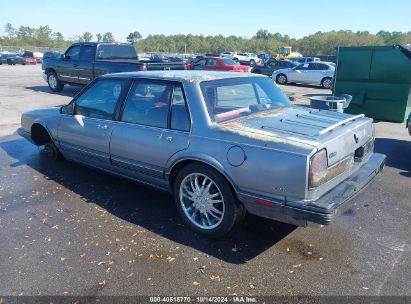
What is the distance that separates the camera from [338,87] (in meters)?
10.4

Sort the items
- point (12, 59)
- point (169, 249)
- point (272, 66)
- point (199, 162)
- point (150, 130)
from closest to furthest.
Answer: point (169, 249) → point (199, 162) → point (150, 130) → point (272, 66) → point (12, 59)

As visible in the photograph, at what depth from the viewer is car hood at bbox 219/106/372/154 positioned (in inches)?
121

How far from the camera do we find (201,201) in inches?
143

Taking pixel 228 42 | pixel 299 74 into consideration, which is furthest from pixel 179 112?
pixel 228 42

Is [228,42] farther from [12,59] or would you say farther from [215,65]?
[215,65]

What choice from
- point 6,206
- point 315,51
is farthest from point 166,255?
point 315,51

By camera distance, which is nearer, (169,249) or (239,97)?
(169,249)

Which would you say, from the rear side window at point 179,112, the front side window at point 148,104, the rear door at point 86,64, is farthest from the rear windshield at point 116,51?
the rear side window at point 179,112

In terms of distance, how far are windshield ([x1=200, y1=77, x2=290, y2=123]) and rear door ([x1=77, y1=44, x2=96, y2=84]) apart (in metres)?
9.33

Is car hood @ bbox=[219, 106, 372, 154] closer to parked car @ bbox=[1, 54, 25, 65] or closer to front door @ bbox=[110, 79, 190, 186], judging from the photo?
front door @ bbox=[110, 79, 190, 186]

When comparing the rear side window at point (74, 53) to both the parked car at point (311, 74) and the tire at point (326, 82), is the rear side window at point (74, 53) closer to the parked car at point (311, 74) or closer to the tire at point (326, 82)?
the parked car at point (311, 74)

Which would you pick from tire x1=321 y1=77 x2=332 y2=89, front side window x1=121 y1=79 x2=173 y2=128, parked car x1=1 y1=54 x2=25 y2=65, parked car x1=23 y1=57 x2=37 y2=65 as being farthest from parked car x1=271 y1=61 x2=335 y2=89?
parked car x1=1 y1=54 x2=25 y2=65

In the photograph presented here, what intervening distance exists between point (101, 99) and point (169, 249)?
89.1 inches

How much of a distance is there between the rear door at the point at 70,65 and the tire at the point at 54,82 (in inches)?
22.9
